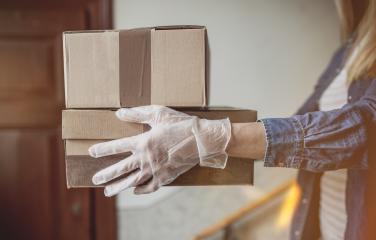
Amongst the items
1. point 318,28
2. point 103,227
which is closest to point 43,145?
point 103,227

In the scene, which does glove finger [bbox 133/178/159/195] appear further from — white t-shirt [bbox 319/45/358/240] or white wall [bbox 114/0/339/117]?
white wall [bbox 114/0/339/117]

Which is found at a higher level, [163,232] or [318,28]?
[318,28]

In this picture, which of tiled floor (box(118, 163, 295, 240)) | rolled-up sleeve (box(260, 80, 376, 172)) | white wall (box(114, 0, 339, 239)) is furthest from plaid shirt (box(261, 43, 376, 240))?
tiled floor (box(118, 163, 295, 240))

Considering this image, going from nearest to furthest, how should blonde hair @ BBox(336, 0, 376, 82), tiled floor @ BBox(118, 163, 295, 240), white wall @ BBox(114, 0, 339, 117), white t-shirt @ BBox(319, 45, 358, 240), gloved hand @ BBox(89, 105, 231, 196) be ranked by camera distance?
gloved hand @ BBox(89, 105, 231, 196), blonde hair @ BBox(336, 0, 376, 82), white t-shirt @ BBox(319, 45, 358, 240), white wall @ BBox(114, 0, 339, 117), tiled floor @ BBox(118, 163, 295, 240)

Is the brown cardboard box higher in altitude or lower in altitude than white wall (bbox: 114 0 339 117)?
lower

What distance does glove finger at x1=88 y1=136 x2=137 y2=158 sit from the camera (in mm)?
613

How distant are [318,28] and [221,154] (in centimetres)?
111

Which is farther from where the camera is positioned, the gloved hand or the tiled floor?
the tiled floor

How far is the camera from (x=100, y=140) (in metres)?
0.65

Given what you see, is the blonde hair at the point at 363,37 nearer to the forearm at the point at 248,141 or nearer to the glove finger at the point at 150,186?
the forearm at the point at 248,141

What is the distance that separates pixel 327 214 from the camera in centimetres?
94

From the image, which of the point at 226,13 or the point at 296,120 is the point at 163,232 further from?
the point at 296,120

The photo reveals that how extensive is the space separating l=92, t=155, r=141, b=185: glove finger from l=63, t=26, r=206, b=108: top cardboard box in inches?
4.1

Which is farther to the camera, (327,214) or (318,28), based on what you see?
(318,28)
